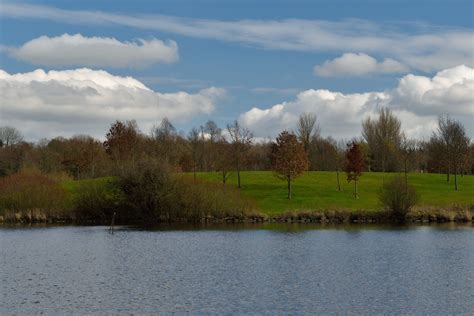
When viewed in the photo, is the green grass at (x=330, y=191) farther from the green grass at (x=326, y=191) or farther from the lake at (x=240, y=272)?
the lake at (x=240, y=272)

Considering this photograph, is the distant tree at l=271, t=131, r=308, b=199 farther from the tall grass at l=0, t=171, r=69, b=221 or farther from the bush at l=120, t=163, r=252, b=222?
the tall grass at l=0, t=171, r=69, b=221

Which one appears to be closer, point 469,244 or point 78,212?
point 469,244

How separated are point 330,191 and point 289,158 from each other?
7.83 metres

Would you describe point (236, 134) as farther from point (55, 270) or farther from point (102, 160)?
point (55, 270)

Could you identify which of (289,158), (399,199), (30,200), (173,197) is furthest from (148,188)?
(399,199)

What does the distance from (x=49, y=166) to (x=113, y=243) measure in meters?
63.8

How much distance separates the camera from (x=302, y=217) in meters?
66.7

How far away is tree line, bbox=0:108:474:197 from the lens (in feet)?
268

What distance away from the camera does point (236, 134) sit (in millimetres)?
94000

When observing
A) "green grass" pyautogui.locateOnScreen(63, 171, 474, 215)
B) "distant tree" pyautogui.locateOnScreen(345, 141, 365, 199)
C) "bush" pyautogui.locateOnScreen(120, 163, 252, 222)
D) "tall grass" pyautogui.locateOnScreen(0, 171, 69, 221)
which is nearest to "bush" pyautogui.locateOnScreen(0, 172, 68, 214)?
"tall grass" pyautogui.locateOnScreen(0, 171, 69, 221)

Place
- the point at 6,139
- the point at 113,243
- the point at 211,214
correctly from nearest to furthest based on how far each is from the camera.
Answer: the point at 113,243 < the point at 211,214 < the point at 6,139

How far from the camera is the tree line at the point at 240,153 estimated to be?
81.8m

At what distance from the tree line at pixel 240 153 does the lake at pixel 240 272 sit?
2345 cm

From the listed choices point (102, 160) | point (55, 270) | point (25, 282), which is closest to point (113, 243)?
point (55, 270)
